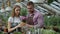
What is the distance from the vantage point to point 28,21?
112cm

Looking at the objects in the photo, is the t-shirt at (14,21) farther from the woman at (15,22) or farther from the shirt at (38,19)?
the shirt at (38,19)

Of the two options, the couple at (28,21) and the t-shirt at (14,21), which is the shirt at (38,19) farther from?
the t-shirt at (14,21)

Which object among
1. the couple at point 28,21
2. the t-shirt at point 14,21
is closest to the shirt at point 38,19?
the couple at point 28,21

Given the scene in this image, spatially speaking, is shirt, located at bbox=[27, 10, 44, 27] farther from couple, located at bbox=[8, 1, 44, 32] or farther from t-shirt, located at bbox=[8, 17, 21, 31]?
t-shirt, located at bbox=[8, 17, 21, 31]

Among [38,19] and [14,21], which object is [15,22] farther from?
[38,19]

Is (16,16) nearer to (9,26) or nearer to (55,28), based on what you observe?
(9,26)

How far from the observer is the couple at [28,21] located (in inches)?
43.1

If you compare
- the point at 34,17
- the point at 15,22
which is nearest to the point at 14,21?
the point at 15,22

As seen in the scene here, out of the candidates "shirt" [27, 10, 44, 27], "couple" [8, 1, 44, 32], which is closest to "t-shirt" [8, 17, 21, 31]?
"couple" [8, 1, 44, 32]

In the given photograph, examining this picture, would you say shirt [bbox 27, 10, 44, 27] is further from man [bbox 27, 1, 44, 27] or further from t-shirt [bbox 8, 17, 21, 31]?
t-shirt [bbox 8, 17, 21, 31]

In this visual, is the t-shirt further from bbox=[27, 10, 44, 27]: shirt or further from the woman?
bbox=[27, 10, 44, 27]: shirt

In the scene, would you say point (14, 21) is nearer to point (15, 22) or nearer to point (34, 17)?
point (15, 22)

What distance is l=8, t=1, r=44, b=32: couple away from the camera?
3.59 feet

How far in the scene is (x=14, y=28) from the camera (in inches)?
43.3
